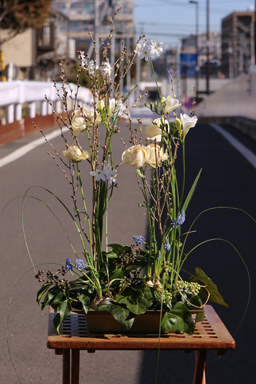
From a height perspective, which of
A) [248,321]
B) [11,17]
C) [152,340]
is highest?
[11,17]

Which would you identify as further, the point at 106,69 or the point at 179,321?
the point at 106,69

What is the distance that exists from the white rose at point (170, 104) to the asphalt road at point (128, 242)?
1.42 m

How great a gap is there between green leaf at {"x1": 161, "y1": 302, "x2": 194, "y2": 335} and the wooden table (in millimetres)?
31

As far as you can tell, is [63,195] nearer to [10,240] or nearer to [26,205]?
[26,205]

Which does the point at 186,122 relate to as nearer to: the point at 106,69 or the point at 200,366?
the point at 106,69

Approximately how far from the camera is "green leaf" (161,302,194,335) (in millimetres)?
3025

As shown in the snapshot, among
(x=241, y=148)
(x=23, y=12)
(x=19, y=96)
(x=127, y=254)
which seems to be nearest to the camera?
(x=127, y=254)

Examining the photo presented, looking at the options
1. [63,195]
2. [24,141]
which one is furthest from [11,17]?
[63,195]

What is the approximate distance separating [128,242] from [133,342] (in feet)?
15.3

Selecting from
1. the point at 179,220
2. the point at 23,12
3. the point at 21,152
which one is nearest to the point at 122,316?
the point at 179,220

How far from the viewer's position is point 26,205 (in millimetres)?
9430

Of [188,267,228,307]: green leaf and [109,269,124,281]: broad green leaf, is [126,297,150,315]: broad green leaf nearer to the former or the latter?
[109,269,124,281]: broad green leaf

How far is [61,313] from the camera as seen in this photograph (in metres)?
3.05

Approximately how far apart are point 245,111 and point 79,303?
68.7 feet
